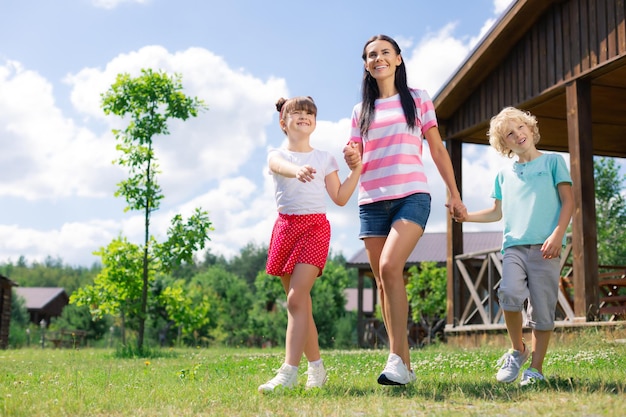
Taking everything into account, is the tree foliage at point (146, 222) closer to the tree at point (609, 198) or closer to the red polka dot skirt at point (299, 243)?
the red polka dot skirt at point (299, 243)

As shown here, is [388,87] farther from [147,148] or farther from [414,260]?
[414,260]

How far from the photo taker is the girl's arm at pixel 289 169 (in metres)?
3.88

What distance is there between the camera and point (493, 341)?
10914 mm

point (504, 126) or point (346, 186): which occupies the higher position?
point (504, 126)

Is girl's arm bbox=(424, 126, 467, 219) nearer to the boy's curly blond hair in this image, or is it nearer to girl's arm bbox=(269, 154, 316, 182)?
the boy's curly blond hair

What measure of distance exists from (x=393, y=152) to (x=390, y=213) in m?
0.37

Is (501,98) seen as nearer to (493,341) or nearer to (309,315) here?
(493,341)

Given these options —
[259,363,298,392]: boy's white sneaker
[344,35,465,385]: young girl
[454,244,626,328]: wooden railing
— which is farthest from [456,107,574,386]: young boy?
[454,244,626,328]: wooden railing

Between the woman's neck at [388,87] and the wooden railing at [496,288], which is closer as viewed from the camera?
the woman's neck at [388,87]

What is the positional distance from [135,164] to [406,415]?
11.7 meters

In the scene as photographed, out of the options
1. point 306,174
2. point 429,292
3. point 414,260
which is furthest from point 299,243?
point 414,260

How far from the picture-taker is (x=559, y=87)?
31.9ft

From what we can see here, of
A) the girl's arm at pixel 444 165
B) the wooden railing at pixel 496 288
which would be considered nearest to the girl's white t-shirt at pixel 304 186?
the girl's arm at pixel 444 165

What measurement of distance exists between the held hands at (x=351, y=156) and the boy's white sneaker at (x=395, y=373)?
1.13m
